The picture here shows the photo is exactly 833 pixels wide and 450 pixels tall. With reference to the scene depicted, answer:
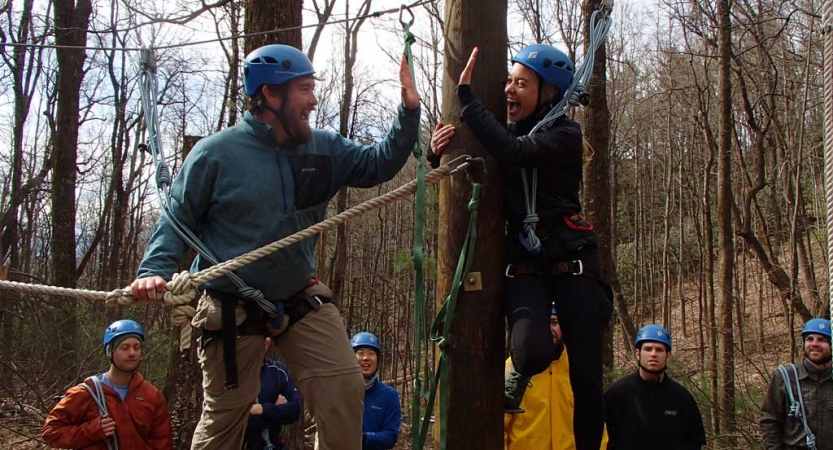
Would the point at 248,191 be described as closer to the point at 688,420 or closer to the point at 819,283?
the point at 688,420

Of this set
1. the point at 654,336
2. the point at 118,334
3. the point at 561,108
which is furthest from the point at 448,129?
the point at 118,334

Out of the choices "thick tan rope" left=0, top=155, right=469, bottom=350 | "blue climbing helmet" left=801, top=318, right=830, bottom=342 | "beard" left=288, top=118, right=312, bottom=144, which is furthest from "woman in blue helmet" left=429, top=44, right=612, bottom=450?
"blue climbing helmet" left=801, top=318, right=830, bottom=342

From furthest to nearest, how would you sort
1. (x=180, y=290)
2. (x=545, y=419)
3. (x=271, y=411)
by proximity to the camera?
(x=271, y=411) → (x=545, y=419) → (x=180, y=290)

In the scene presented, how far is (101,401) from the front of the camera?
4.45 meters

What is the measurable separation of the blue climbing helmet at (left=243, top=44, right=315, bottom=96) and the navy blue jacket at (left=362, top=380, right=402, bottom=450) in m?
2.67

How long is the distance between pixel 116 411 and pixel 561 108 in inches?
142

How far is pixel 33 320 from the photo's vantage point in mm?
9086

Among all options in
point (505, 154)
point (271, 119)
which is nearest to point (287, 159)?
point (271, 119)

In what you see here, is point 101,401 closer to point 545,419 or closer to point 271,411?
point 271,411

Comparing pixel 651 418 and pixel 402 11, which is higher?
pixel 402 11

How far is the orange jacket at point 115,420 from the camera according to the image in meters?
4.31

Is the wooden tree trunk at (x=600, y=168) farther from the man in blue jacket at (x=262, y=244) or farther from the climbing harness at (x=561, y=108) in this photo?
the man in blue jacket at (x=262, y=244)

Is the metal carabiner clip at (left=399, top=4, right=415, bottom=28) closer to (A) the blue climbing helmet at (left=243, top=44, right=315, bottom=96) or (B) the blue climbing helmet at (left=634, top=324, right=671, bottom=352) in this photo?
(A) the blue climbing helmet at (left=243, top=44, right=315, bottom=96)

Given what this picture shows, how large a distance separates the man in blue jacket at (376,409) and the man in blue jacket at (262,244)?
202 centimetres
